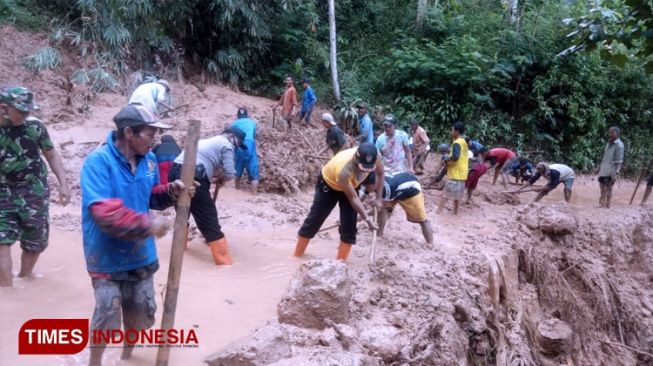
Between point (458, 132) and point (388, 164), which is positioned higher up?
point (458, 132)

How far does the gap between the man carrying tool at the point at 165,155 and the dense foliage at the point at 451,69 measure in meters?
7.60

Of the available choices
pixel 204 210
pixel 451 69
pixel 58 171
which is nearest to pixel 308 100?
pixel 451 69

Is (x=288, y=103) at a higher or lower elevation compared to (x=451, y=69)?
lower

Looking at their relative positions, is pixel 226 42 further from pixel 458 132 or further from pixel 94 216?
pixel 94 216

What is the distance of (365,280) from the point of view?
16.2 feet

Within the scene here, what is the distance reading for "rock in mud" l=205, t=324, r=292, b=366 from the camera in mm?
3041

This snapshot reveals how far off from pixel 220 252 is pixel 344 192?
136 cm

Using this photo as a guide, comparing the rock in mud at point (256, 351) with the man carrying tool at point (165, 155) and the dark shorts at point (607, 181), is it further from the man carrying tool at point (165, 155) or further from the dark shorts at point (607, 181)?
the dark shorts at point (607, 181)

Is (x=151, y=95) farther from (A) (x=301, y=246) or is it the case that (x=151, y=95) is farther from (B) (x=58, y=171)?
(B) (x=58, y=171)

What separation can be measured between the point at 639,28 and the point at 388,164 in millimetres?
5277

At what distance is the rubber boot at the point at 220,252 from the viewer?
17.7 feet

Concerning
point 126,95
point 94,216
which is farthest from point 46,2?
point 94,216

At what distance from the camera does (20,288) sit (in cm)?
430

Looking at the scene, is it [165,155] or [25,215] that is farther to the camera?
[165,155]
